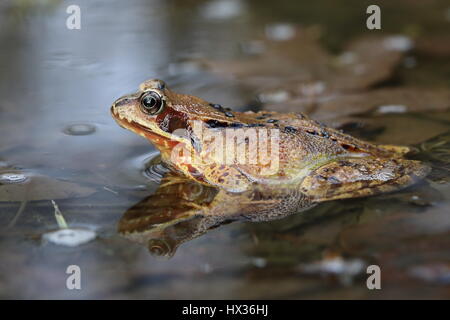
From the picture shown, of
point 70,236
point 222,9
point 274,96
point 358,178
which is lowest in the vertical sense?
point 70,236

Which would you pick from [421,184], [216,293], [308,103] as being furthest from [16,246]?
[308,103]

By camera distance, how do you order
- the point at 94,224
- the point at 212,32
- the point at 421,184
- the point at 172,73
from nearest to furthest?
1. the point at 94,224
2. the point at 421,184
3. the point at 172,73
4. the point at 212,32

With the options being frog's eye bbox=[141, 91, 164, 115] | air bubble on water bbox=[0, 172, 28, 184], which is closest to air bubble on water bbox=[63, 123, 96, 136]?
air bubble on water bbox=[0, 172, 28, 184]

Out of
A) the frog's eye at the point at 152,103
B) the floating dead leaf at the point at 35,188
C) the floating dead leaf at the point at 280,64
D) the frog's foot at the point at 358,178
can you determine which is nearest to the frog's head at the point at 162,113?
the frog's eye at the point at 152,103

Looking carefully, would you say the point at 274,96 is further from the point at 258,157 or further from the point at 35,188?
the point at 35,188

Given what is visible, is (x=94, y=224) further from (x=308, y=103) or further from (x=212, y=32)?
(x=212, y=32)

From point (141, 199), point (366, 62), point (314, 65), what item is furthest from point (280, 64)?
point (141, 199)
